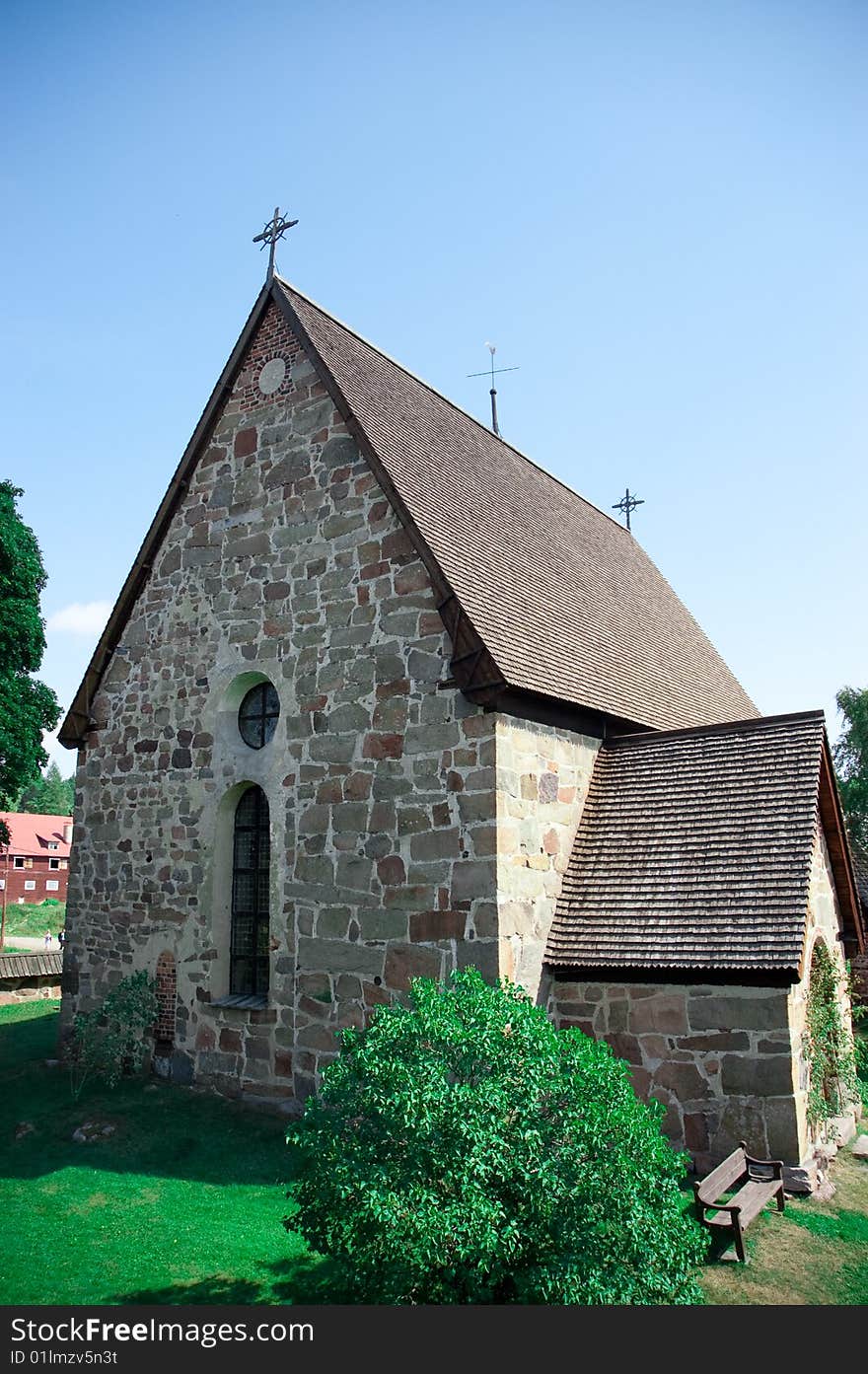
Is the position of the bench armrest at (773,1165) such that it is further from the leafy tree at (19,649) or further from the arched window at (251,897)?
the leafy tree at (19,649)

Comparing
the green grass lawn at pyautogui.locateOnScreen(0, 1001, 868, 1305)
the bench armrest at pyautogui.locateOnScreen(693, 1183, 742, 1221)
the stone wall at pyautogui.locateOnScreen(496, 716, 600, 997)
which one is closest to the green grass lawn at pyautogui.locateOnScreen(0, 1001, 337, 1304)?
the green grass lawn at pyautogui.locateOnScreen(0, 1001, 868, 1305)

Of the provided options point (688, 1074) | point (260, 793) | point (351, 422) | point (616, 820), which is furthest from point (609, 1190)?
point (351, 422)

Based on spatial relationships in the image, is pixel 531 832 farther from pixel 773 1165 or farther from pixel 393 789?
pixel 773 1165

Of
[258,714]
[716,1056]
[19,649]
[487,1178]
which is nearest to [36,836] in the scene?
[19,649]

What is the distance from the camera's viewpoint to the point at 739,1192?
25.3ft

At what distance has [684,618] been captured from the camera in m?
20.4

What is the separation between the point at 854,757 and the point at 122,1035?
26069 millimetres

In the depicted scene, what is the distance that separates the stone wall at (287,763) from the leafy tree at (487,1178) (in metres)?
Answer: 3.38

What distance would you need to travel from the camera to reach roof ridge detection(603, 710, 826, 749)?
431 inches

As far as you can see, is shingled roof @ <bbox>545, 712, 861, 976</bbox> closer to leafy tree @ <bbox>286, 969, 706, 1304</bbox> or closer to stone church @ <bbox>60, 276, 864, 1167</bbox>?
stone church @ <bbox>60, 276, 864, 1167</bbox>

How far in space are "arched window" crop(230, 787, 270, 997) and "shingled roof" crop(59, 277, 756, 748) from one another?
139 inches

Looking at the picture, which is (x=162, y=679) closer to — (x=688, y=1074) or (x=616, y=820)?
(x=616, y=820)

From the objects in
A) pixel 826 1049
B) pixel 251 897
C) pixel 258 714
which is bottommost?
pixel 826 1049

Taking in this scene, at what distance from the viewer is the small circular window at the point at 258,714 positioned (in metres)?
12.0
